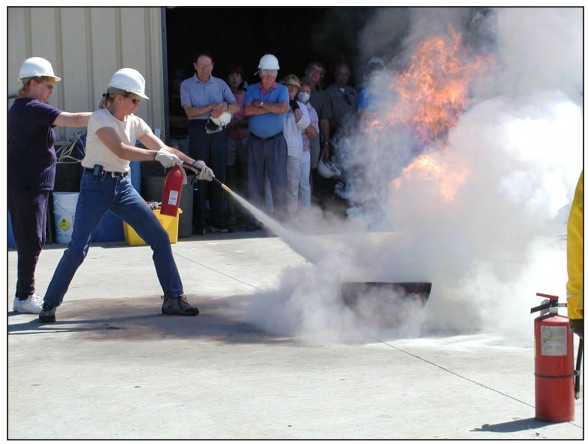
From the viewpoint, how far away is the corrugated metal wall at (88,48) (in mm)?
11453

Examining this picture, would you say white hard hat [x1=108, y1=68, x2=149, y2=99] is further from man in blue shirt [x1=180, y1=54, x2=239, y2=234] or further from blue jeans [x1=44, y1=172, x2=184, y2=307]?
man in blue shirt [x1=180, y1=54, x2=239, y2=234]

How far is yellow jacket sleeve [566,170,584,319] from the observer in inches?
135

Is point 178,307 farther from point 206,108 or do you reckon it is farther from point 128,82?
point 206,108

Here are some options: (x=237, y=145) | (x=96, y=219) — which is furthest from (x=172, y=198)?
(x=237, y=145)

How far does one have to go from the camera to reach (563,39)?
868 cm

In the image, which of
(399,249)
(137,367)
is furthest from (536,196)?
(137,367)

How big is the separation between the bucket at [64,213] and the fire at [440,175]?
16.7 feet

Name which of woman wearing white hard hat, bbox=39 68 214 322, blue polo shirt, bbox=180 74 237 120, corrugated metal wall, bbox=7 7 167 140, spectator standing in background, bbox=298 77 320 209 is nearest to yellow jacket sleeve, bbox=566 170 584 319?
woman wearing white hard hat, bbox=39 68 214 322

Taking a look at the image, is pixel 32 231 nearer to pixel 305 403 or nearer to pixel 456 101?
pixel 305 403

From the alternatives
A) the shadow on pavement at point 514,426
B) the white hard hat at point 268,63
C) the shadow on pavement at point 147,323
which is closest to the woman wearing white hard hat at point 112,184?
the shadow on pavement at point 147,323

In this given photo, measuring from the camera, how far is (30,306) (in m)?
7.22

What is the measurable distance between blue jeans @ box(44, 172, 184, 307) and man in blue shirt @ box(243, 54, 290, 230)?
4.52m

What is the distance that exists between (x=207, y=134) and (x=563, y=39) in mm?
4494

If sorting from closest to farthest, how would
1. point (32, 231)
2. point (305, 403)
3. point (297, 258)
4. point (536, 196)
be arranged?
point (305, 403) → point (536, 196) → point (32, 231) → point (297, 258)
